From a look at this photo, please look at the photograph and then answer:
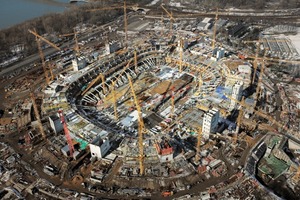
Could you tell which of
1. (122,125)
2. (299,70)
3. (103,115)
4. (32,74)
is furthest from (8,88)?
(299,70)

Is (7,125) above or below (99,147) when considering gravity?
below

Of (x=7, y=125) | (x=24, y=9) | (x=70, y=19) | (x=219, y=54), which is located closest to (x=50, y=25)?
(x=70, y=19)

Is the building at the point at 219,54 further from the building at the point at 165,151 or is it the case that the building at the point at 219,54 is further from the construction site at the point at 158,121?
the building at the point at 165,151

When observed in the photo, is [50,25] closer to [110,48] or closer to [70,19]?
[70,19]

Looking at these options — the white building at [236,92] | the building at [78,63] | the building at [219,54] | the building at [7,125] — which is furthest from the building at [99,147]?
the building at [219,54]

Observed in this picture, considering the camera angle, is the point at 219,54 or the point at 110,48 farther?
the point at 110,48

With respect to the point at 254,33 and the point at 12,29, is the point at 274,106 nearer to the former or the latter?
the point at 254,33
